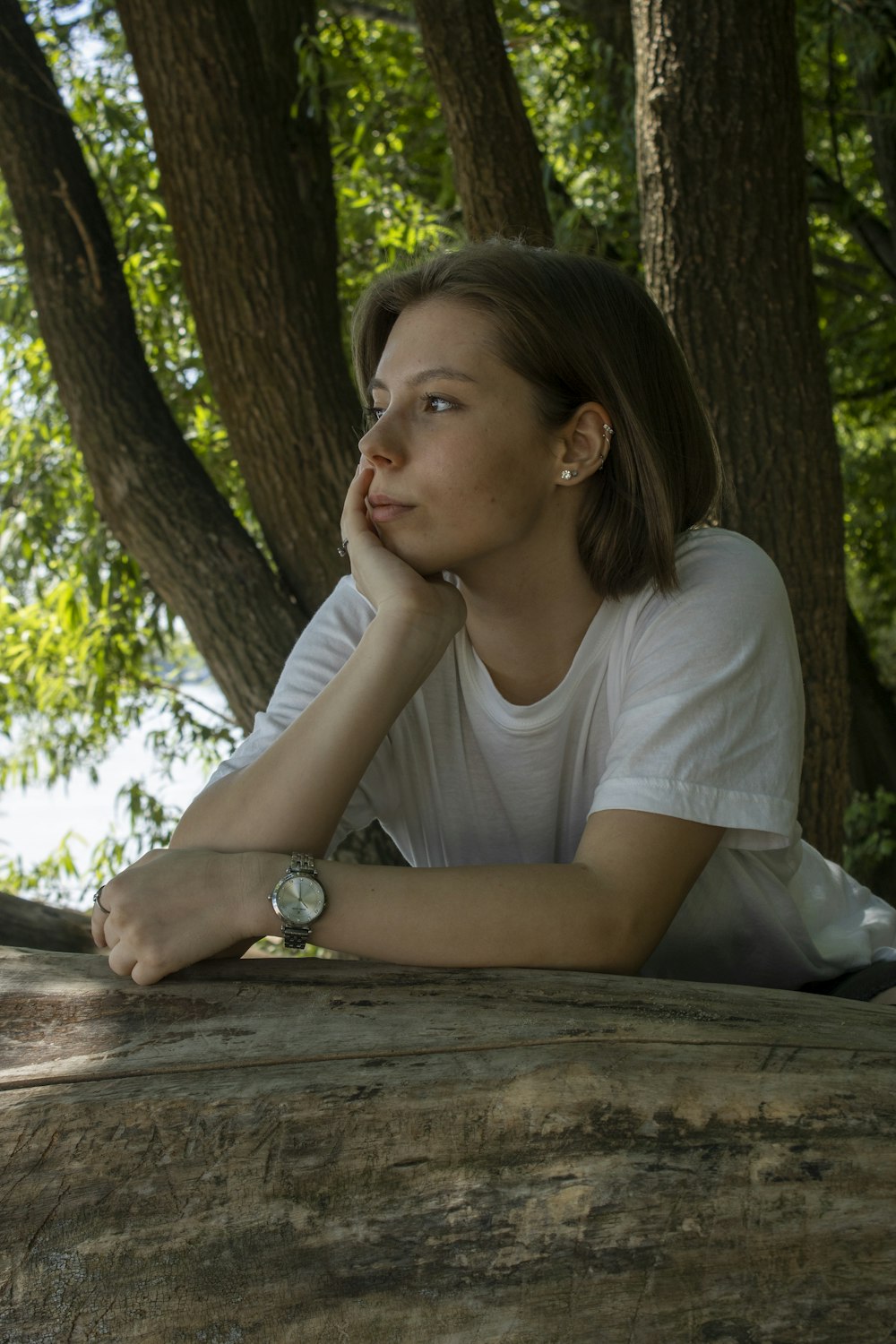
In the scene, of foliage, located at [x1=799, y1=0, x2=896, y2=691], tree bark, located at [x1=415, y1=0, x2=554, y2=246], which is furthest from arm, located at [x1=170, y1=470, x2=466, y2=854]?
foliage, located at [x1=799, y1=0, x2=896, y2=691]

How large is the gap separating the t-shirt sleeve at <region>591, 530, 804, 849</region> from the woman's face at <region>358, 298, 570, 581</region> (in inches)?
10.3

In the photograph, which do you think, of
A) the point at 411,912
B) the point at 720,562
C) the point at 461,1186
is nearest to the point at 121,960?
the point at 411,912

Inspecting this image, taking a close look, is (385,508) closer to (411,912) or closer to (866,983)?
(411,912)

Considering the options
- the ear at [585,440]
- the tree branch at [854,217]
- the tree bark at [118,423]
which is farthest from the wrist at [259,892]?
the tree branch at [854,217]

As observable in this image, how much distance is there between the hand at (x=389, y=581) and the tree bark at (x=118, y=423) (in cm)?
147

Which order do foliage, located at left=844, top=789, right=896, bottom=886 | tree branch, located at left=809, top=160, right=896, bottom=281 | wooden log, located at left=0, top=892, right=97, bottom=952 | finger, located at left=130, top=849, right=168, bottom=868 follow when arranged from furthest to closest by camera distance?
tree branch, located at left=809, top=160, right=896, bottom=281, foliage, located at left=844, top=789, right=896, bottom=886, wooden log, located at left=0, top=892, right=97, bottom=952, finger, located at left=130, top=849, right=168, bottom=868

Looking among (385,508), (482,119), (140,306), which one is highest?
(482,119)

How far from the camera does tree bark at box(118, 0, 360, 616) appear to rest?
335 centimetres

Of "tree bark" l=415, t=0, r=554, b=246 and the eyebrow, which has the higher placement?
"tree bark" l=415, t=0, r=554, b=246

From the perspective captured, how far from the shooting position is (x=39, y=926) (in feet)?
8.34

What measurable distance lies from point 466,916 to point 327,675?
24.4 inches

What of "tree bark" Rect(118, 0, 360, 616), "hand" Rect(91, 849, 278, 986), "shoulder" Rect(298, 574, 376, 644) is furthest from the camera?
"tree bark" Rect(118, 0, 360, 616)

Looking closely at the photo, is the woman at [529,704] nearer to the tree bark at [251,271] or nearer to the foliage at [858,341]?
the tree bark at [251,271]

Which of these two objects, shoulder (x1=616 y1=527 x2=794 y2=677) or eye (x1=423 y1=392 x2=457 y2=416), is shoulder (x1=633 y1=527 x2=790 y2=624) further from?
eye (x1=423 y1=392 x2=457 y2=416)
